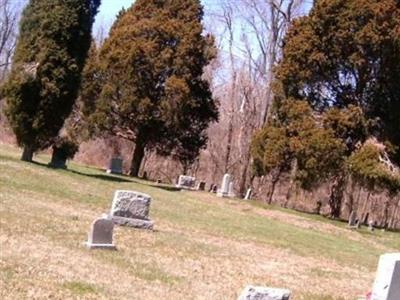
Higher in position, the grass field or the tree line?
the tree line

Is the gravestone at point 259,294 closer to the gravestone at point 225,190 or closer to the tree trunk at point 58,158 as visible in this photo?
the tree trunk at point 58,158

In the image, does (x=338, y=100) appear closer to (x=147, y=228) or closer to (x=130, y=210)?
(x=147, y=228)

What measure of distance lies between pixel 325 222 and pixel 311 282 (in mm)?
15609

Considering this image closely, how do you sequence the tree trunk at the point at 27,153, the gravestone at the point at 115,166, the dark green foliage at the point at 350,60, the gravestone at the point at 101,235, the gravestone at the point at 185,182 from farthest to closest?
the gravestone at the point at 115,166
the gravestone at the point at 185,182
the dark green foliage at the point at 350,60
the tree trunk at the point at 27,153
the gravestone at the point at 101,235

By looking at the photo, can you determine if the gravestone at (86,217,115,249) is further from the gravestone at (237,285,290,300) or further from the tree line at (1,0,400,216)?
the tree line at (1,0,400,216)

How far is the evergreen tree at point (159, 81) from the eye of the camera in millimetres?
35281

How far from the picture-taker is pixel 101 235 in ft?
35.8

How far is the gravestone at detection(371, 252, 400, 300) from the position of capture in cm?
779

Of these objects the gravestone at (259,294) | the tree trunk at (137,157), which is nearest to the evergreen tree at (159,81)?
the tree trunk at (137,157)

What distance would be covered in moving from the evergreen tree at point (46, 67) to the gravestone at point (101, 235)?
14.2 meters

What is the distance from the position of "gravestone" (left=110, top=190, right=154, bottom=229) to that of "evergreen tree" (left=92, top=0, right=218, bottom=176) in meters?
20.5

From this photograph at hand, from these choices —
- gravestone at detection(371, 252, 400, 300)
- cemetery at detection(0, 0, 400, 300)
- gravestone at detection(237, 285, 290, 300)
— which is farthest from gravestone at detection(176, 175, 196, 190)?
gravestone at detection(237, 285, 290, 300)

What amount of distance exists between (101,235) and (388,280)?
190 inches

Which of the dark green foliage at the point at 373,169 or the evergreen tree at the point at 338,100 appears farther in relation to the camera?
the evergreen tree at the point at 338,100
